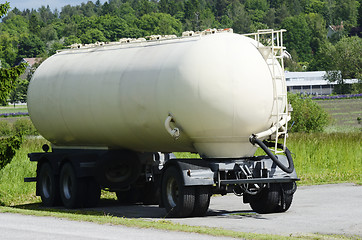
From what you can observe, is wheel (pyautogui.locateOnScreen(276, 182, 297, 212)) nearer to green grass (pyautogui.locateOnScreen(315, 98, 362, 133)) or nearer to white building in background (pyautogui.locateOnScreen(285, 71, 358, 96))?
green grass (pyautogui.locateOnScreen(315, 98, 362, 133))

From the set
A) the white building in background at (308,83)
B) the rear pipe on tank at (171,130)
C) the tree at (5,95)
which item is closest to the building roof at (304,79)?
the white building in background at (308,83)

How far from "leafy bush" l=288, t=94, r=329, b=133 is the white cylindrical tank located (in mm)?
32704

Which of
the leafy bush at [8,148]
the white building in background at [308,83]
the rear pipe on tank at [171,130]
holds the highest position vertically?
the white building in background at [308,83]

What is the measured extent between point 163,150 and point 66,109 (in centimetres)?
271

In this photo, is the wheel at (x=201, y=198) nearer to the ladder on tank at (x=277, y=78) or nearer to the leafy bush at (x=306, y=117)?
the ladder on tank at (x=277, y=78)

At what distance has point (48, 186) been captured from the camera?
71.0ft

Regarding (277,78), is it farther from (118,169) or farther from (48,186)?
(48,186)

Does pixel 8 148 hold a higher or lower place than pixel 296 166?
higher

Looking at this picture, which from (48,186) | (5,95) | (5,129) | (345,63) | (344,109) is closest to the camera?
(48,186)

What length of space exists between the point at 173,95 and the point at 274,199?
10.1 feet

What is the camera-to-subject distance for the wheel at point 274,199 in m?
18.1

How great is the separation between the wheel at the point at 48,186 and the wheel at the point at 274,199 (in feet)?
17.5

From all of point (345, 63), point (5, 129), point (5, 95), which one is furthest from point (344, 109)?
point (5, 95)

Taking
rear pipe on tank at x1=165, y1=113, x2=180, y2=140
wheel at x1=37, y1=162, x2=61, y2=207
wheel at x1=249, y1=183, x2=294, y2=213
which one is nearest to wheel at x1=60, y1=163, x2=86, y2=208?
wheel at x1=37, y1=162, x2=61, y2=207
